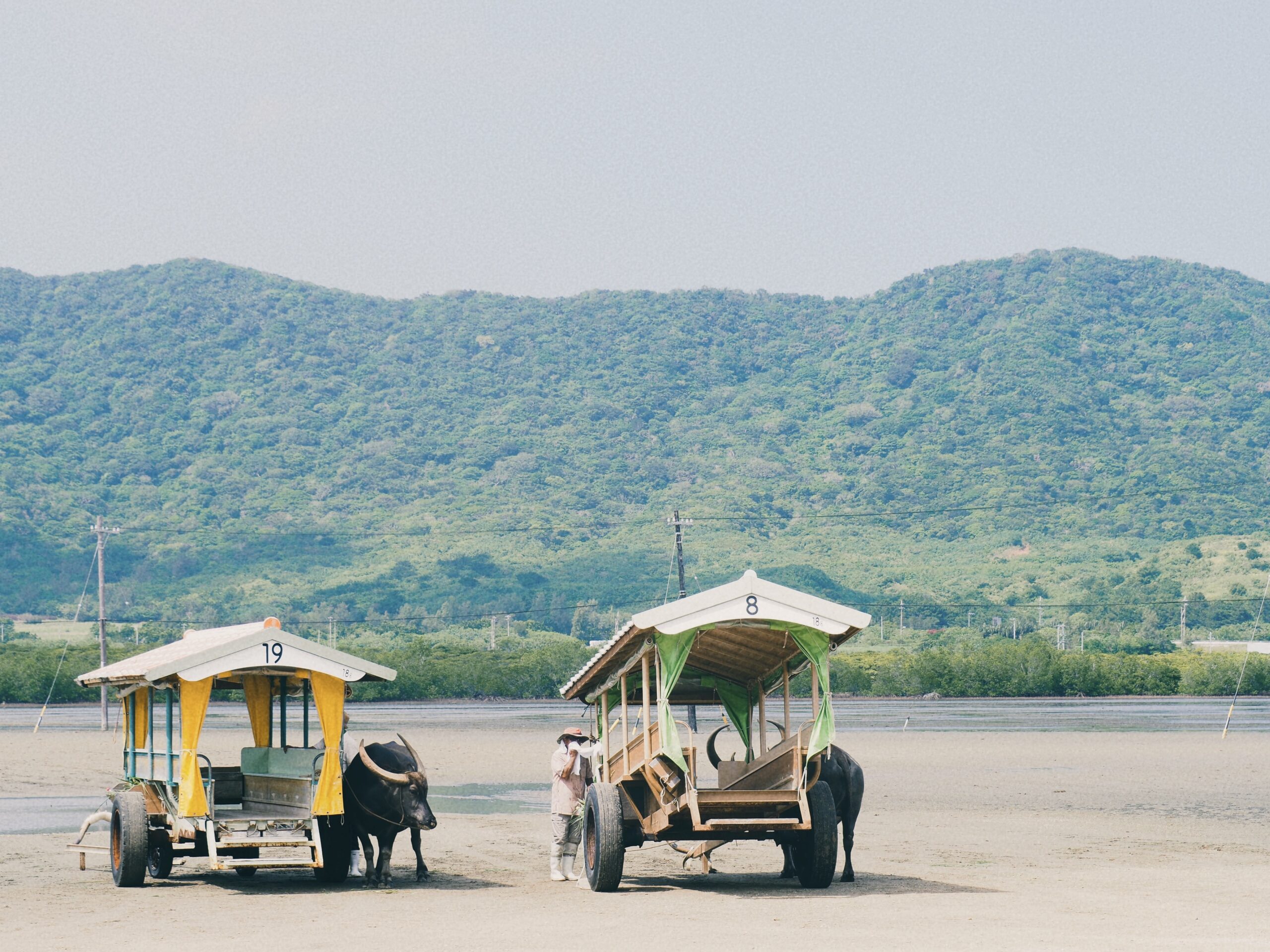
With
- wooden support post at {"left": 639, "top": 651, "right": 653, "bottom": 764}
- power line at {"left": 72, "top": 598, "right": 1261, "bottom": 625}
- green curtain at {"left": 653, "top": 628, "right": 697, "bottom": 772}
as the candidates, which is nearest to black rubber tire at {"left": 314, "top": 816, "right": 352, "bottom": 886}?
wooden support post at {"left": 639, "top": 651, "right": 653, "bottom": 764}

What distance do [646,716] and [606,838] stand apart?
1.42 m

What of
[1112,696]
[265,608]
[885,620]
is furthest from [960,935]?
[265,608]

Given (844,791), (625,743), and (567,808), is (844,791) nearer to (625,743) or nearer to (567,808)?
(625,743)

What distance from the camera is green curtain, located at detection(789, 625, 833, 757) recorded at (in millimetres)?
17375

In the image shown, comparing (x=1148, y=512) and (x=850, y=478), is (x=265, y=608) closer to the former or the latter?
(x=850, y=478)

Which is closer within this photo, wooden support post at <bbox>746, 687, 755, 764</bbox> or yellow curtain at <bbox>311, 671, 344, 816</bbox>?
yellow curtain at <bbox>311, 671, 344, 816</bbox>

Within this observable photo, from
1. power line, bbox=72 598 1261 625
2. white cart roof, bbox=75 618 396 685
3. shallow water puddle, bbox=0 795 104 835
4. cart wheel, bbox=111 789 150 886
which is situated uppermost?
power line, bbox=72 598 1261 625

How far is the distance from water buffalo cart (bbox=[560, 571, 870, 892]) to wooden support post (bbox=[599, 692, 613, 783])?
23 centimetres

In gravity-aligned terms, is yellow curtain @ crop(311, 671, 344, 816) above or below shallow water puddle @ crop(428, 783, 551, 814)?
above

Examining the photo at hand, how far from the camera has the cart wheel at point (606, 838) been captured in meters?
17.9

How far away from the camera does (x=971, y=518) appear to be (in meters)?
179

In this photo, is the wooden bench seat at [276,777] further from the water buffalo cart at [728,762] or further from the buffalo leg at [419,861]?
the water buffalo cart at [728,762]

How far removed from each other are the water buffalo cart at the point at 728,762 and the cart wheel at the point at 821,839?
0.6 inches

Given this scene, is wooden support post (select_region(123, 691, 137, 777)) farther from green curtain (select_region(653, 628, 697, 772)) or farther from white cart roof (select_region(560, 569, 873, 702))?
green curtain (select_region(653, 628, 697, 772))
